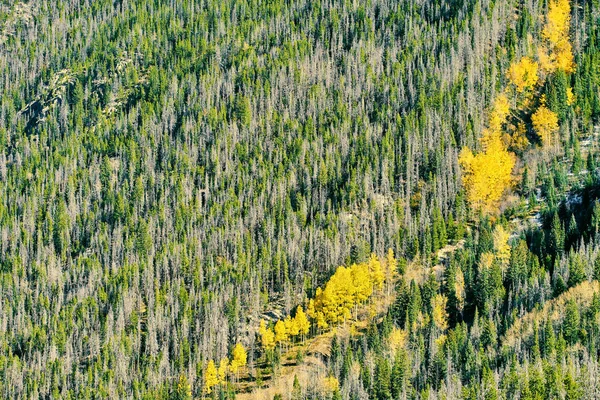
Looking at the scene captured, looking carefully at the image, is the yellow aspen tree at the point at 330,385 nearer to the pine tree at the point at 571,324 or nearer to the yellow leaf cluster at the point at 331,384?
the yellow leaf cluster at the point at 331,384

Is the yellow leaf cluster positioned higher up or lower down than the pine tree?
lower down

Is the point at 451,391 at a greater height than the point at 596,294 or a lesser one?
lesser

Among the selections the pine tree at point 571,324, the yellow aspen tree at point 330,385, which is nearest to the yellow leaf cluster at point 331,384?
the yellow aspen tree at point 330,385

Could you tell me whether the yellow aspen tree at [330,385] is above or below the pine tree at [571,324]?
below

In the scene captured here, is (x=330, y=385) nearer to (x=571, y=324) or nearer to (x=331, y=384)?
(x=331, y=384)

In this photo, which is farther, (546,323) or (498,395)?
(546,323)

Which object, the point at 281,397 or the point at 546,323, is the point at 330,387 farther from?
the point at 546,323

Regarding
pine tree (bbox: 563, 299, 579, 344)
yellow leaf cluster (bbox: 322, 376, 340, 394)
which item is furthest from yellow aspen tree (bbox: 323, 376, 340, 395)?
pine tree (bbox: 563, 299, 579, 344)

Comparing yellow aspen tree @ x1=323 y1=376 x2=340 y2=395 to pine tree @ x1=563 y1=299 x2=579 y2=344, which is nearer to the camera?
pine tree @ x1=563 y1=299 x2=579 y2=344

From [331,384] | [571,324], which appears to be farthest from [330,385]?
[571,324]

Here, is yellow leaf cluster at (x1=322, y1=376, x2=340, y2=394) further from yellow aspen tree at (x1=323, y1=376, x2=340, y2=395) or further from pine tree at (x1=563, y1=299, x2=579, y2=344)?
pine tree at (x1=563, y1=299, x2=579, y2=344)

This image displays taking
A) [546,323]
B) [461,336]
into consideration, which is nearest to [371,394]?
[461,336]
